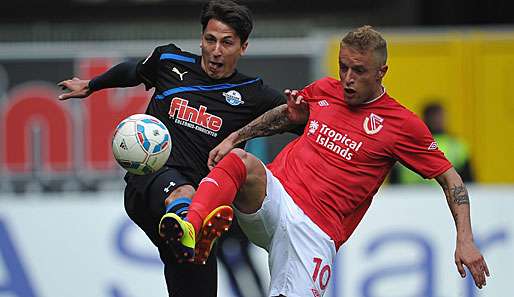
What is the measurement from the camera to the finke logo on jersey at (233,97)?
23.9ft

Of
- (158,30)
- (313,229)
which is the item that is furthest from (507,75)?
(313,229)

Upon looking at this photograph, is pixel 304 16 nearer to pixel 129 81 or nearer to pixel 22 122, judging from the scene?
pixel 22 122

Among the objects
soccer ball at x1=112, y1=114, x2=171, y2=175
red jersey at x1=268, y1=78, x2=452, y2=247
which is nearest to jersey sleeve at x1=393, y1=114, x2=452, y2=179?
red jersey at x1=268, y1=78, x2=452, y2=247

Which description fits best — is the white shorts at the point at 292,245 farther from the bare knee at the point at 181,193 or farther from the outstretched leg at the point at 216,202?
the bare knee at the point at 181,193

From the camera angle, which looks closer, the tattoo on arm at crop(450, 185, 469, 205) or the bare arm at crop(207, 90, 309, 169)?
the tattoo on arm at crop(450, 185, 469, 205)

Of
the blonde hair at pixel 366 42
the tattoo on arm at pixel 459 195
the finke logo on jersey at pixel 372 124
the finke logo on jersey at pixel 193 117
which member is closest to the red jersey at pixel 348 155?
the finke logo on jersey at pixel 372 124

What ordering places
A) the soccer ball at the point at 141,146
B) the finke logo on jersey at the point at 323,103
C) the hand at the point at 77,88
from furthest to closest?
1. the hand at the point at 77,88
2. the finke logo on jersey at the point at 323,103
3. the soccer ball at the point at 141,146

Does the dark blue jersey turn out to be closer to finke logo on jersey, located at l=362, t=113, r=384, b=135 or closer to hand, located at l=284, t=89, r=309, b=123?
hand, located at l=284, t=89, r=309, b=123

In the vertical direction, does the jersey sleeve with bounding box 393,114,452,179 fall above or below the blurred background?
above

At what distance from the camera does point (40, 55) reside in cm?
1317

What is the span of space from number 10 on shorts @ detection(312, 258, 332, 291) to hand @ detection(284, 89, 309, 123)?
2.81 feet

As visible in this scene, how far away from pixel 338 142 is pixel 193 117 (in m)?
0.87

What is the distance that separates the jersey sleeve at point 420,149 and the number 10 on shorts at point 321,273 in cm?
78

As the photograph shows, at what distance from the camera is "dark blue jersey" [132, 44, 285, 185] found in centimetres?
720
